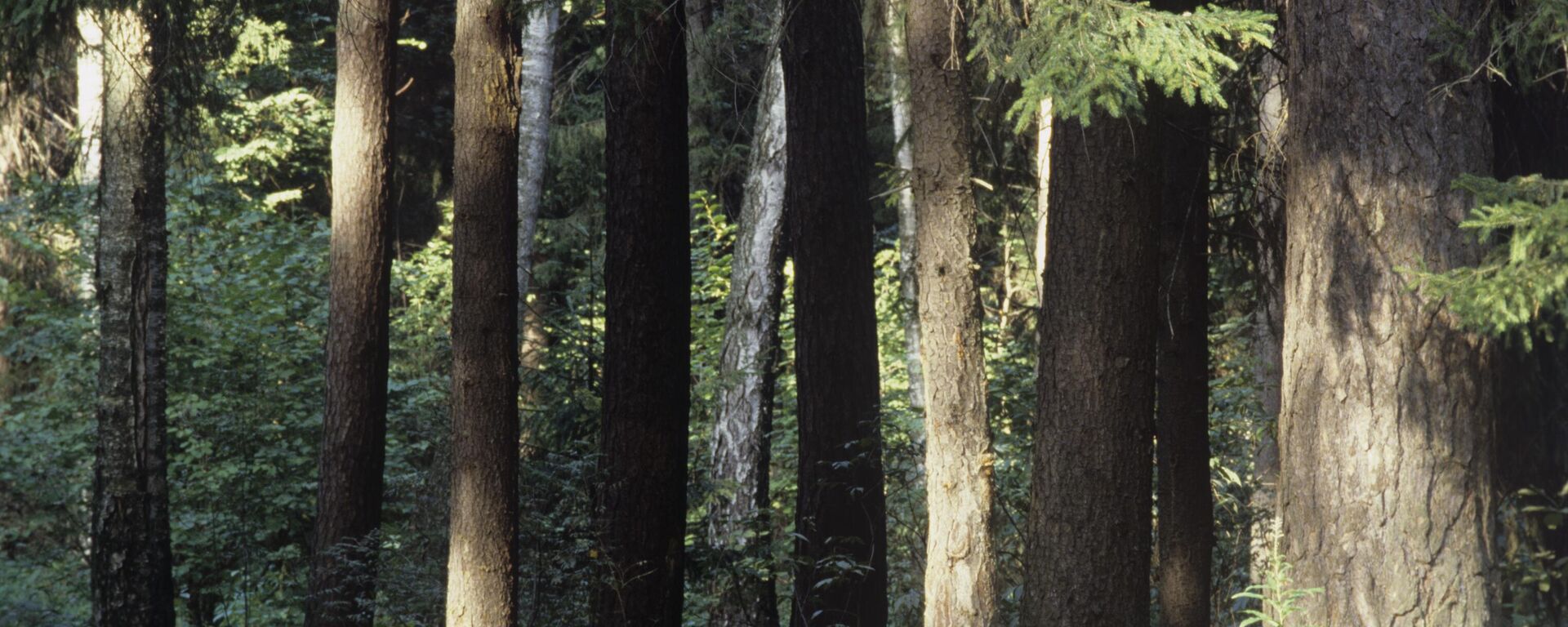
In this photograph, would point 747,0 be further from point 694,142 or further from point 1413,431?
point 1413,431

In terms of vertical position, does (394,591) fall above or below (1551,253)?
below

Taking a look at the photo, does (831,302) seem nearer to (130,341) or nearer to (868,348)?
(868,348)

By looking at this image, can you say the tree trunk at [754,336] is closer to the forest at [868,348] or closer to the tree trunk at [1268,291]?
the forest at [868,348]

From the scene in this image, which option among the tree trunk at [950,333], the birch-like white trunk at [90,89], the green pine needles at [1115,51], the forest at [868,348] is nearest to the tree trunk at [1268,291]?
the forest at [868,348]

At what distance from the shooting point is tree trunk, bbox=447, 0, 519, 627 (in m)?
7.07

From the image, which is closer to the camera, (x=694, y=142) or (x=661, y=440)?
(x=661, y=440)

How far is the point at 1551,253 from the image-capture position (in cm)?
434

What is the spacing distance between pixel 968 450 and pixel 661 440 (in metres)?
1.84

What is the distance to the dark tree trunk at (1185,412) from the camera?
343 inches

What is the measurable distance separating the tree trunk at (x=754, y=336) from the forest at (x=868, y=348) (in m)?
0.05

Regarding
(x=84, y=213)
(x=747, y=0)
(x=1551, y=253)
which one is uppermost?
(x=747, y=0)

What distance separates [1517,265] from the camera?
4531 mm

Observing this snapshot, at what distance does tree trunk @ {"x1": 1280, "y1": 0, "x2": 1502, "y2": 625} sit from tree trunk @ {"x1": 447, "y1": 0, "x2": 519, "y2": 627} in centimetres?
416

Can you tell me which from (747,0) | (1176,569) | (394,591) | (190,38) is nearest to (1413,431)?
(1176,569)
